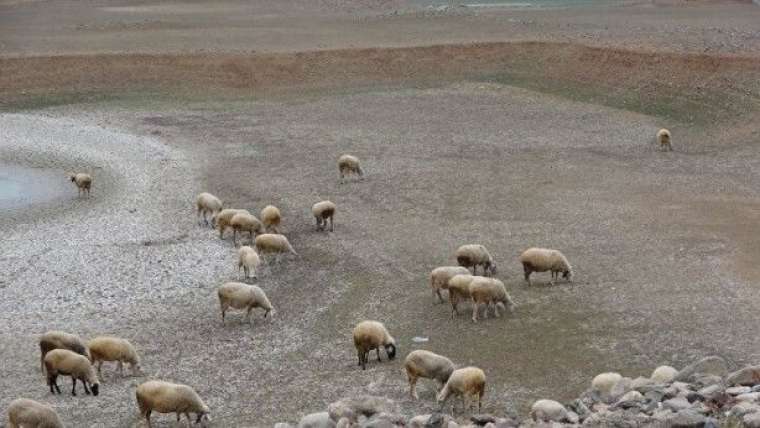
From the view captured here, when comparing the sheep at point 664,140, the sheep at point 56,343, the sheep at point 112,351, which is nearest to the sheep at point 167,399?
the sheep at point 112,351

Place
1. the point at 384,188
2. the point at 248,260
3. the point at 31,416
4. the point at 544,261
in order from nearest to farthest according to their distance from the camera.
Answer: the point at 31,416 → the point at 544,261 → the point at 248,260 → the point at 384,188

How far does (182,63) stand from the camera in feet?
194

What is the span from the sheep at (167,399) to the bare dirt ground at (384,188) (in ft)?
2.16

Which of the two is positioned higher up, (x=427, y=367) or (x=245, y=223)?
(x=245, y=223)

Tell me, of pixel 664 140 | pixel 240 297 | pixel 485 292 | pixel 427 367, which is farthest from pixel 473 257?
pixel 664 140

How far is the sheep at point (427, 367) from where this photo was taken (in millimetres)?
21797

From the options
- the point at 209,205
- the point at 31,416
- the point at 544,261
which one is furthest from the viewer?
the point at 209,205

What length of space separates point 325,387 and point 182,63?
39.2 meters

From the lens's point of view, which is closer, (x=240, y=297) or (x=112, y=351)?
(x=112, y=351)

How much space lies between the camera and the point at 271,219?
3375 cm

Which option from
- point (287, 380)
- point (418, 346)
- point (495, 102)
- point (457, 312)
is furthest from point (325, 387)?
point (495, 102)

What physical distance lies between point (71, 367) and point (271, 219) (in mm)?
12135

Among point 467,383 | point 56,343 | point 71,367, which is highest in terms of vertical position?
point 56,343

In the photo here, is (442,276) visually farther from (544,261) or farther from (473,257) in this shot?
(544,261)
